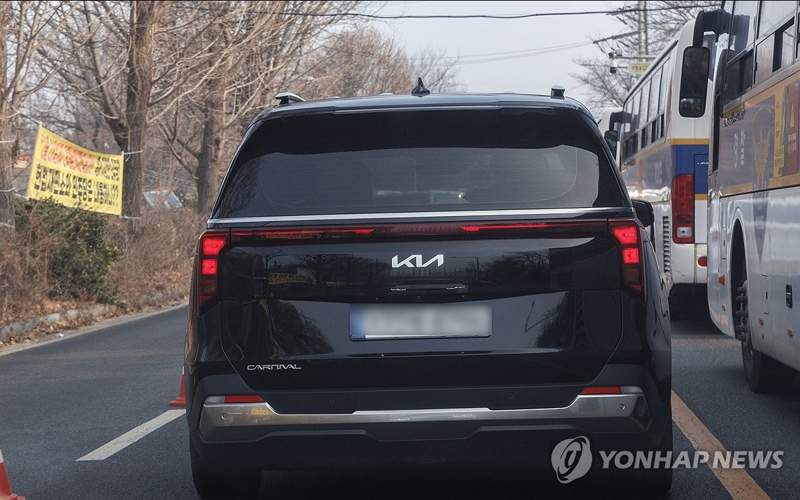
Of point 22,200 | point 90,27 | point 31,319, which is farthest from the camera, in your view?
point 90,27

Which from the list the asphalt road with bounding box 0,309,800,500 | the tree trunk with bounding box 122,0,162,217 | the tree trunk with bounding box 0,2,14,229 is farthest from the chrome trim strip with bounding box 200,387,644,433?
the tree trunk with bounding box 122,0,162,217

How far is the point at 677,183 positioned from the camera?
15.1m

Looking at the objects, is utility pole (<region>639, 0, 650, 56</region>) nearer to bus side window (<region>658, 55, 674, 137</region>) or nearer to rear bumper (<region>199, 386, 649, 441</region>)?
bus side window (<region>658, 55, 674, 137</region>)

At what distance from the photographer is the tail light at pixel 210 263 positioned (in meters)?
5.25

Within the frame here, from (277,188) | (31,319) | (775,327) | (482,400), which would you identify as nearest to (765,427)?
(775,327)

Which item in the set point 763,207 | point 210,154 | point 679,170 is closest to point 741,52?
point 763,207

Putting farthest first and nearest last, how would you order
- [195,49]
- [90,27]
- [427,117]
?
[195,49] → [90,27] → [427,117]

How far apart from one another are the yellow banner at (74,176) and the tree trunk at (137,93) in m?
1.32

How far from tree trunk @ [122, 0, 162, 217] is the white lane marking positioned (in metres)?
16.9

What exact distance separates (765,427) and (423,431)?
365 centimetres

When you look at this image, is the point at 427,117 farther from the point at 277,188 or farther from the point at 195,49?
the point at 195,49

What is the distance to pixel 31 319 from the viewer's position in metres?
17.3

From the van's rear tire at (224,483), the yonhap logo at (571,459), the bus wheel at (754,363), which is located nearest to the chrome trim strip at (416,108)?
the yonhap logo at (571,459)

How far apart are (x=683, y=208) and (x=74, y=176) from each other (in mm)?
10527
